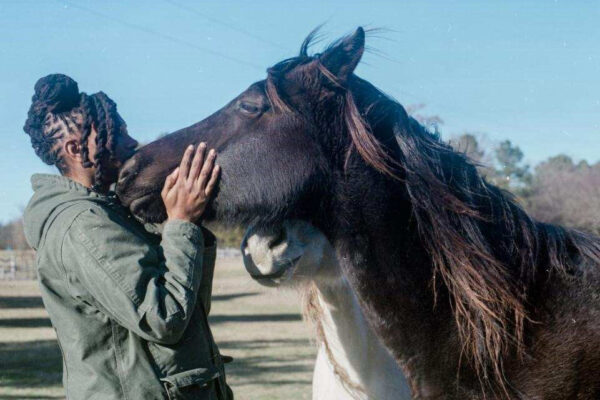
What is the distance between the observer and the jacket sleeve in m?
2.37

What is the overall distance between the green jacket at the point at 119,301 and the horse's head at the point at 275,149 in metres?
0.25

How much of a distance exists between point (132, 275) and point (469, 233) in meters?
1.25

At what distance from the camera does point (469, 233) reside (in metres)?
2.69

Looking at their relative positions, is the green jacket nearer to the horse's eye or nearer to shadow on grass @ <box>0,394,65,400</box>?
the horse's eye

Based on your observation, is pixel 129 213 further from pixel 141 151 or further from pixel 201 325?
pixel 201 325

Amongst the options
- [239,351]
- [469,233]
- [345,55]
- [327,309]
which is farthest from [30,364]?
[469,233]

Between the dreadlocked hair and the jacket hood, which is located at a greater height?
the dreadlocked hair

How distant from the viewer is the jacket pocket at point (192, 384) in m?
2.48

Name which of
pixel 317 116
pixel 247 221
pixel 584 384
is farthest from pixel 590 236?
pixel 247 221

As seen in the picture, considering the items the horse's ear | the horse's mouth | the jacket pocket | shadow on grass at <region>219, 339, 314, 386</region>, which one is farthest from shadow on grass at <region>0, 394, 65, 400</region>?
the horse's ear

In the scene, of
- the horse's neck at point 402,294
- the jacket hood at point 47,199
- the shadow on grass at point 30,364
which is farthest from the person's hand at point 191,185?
the shadow on grass at point 30,364

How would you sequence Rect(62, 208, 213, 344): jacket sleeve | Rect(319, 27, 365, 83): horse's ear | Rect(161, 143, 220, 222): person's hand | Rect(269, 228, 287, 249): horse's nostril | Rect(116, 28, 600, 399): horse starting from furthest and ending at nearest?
Rect(269, 228, 287, 249): horse's nostril < Rect(319, 27, 365, 83): horse's ear < Rect(161, 143, 220, 222): person's hand < Rect(116, 28, 600, 399): horse < Rect(62, 208, 213, 344): jacket sleeve

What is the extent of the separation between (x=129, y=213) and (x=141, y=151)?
10.0 inches

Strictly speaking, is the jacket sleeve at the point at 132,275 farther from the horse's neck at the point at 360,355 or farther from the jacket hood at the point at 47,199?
the horse's neck at the point at 360,355
